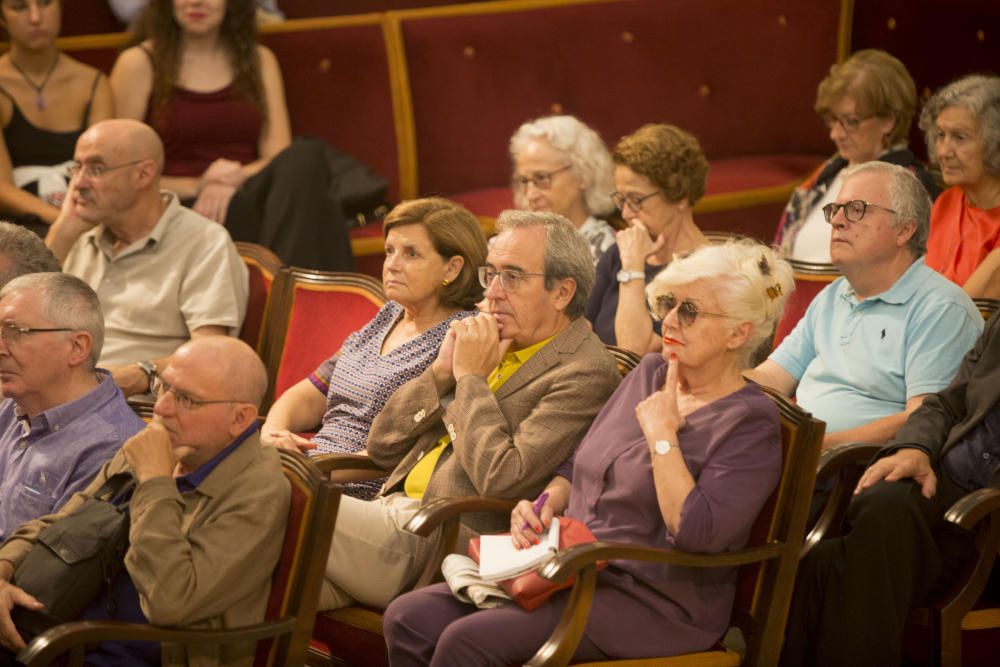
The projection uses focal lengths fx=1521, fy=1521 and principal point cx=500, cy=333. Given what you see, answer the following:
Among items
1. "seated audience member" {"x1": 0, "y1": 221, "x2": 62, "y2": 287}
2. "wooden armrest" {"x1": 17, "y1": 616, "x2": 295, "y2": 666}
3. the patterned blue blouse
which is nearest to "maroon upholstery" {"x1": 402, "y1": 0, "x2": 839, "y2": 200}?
the patterned blue blouse

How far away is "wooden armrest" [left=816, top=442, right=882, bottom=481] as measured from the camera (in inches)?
122

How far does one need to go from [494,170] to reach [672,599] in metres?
3.17

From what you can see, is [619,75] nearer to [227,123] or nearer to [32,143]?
[227,123]

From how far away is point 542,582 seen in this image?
277 centimetres

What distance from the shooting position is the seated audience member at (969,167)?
3969 mm

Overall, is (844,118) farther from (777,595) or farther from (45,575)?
(45,575)

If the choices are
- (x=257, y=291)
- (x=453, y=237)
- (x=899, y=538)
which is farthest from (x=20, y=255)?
Result: (x=899, y=538)

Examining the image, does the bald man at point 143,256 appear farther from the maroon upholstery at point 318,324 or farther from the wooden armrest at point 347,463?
the wooden armrest at point 347,463

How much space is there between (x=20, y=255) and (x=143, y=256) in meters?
0.57

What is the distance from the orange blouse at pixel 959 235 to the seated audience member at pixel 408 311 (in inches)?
51.8

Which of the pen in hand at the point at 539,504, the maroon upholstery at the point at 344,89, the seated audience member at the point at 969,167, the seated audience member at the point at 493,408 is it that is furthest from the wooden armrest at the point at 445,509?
the maroon upholstery at the point at 344,89

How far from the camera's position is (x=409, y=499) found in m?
3.30

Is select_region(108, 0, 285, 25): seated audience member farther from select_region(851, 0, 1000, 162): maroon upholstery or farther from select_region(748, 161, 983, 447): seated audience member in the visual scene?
select_region(748, 161, 983, 447): seated audience member

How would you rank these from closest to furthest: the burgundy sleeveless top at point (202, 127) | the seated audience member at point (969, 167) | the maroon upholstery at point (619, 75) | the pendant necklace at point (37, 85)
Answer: the seated audience member at point (969, 167) → the pendant necklace at point (37, 85) → the burgundy sleeveless top at point (202, 127) → the maroon upholstery at point (619, 75)
